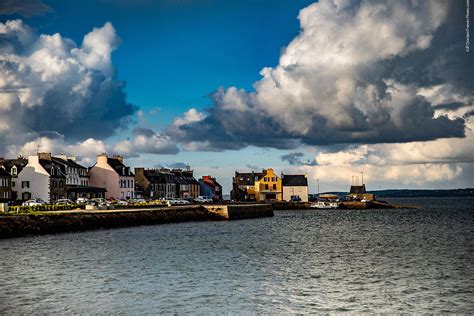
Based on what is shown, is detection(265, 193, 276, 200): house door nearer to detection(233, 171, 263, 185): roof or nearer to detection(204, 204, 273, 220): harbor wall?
detection(233, 171, 263, 185): roof

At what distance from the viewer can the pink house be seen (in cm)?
13375

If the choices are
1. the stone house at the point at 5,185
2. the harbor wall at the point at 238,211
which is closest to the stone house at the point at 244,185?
the harbor wall at the point at 238,211

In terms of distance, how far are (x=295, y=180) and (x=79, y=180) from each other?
7131 cm

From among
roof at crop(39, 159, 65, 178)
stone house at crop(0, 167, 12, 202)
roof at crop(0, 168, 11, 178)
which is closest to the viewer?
stone house at crop(0, 167, 12, 202)

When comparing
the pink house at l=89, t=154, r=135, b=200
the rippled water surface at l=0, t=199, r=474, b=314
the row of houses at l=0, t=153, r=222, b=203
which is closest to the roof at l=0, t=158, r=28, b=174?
the row of houses at l=0, t=153, r=222, b=203

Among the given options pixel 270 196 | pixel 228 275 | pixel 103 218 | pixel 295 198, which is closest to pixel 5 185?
pixel 103 218

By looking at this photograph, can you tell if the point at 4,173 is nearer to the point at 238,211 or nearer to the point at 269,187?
the point at 238,211

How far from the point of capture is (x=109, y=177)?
13425 centimetres

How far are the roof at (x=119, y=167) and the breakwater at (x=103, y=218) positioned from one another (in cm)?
3251

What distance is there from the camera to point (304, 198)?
17850 centimetres

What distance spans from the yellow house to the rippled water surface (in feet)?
342

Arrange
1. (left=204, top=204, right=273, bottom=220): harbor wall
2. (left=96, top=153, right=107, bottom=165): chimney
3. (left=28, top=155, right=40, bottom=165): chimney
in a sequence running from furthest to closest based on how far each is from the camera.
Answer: (left=96, top=153, right=107, bottom=165): chimney → (left=28, top=155, right=40, bottom=165): chimney → (left=204, top=204, right=273, bottom=220): harbor wall

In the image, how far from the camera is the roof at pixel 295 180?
17600cm

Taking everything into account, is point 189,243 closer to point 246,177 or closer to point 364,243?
point 364,243
